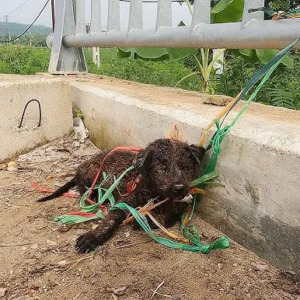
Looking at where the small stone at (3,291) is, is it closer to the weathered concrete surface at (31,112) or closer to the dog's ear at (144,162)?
the dog's ear at (144,162)

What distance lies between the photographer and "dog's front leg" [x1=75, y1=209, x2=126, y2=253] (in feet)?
9.13

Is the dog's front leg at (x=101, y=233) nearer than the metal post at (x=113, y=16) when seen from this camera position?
Yes

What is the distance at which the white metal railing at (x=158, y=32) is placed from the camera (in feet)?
10.2

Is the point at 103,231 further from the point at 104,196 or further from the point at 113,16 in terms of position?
the point at 113,16

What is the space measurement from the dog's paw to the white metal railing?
1.82 m

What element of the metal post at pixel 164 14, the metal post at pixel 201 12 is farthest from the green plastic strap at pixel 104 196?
the metal post at pixel 164 14

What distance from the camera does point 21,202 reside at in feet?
12.2

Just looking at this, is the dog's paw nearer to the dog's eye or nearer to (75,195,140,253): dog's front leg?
(75,195,140,253): dog's front leg

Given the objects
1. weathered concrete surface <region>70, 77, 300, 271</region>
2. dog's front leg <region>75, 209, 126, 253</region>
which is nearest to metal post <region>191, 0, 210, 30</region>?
weathered concrete surface <region>70, 77, 300, 271</region>

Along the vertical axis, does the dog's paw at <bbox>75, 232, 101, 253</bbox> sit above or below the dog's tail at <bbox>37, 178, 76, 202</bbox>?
above

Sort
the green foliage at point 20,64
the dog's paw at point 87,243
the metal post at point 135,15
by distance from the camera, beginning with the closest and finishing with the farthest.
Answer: the dog's paw at point 87,243, the metal post at point 135,15, the green foliage at point 20,64

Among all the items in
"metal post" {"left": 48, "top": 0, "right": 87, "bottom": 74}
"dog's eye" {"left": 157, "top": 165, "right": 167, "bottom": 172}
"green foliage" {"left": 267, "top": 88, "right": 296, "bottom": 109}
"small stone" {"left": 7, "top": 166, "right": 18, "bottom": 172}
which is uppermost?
"metal post" {"left": 48, "top": 0, "right": 87, "bottom": 74}

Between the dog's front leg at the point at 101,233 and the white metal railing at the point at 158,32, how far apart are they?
5.30ft

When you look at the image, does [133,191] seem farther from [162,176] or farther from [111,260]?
[111,260]
